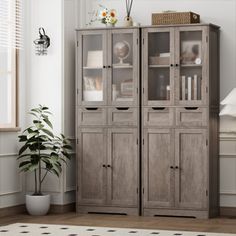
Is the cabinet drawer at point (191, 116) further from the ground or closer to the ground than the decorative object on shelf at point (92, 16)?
closer to the ground

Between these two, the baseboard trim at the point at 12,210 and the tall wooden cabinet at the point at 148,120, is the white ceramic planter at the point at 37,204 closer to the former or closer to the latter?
the baseboard trim at the point at 12,210

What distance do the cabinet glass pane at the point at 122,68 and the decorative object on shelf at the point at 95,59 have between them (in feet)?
0.48

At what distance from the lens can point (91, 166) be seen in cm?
738

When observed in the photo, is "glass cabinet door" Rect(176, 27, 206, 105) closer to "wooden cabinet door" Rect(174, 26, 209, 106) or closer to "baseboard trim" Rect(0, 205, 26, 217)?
"wooden cabinet door" Rect(174, 26, 209, 106)

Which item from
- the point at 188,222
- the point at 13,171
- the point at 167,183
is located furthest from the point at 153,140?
the point at 13,171

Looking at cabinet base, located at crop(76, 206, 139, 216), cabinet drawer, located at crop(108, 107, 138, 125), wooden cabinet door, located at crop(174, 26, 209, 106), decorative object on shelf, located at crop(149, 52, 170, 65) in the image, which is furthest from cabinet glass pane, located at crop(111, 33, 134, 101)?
cabinet base, located at crop(76, 206, 139, 216)

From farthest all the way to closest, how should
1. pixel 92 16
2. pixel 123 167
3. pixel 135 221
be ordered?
1. pixel 92 16
2. pixel 123 167
3. pixel 135 221

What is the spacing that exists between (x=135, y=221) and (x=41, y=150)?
1.34 m

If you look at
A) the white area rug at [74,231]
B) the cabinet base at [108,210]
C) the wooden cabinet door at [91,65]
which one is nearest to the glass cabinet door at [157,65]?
the wooden cabinet door at [91,65]

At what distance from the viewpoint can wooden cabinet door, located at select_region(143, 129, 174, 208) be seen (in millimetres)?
7125

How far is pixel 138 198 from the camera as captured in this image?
7.23m

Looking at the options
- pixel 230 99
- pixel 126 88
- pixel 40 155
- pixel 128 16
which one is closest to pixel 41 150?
pixel 40 155

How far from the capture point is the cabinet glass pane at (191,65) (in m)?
7.07

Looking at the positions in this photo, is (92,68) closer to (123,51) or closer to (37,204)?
(123,51)
